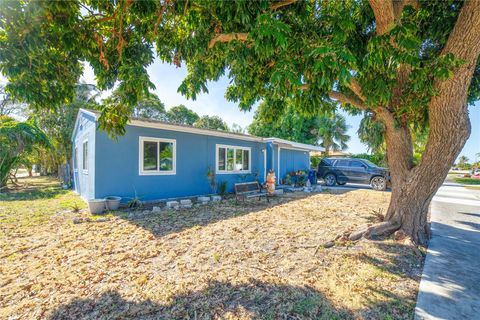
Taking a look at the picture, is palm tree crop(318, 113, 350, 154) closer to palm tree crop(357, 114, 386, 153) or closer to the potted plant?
palm tree crop(357, 114, 386, 153)

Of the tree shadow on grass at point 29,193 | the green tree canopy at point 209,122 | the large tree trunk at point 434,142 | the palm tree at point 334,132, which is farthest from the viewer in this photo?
the green tree canopy at point 209,122

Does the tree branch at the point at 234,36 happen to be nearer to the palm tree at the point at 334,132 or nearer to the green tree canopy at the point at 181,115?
the palm tree at the point at 334,132

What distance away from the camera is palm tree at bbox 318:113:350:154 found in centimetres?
2319

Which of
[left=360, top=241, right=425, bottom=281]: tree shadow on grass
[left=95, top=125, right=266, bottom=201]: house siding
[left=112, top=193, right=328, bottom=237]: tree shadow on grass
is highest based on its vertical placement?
[left=95, top=125, right=266, bottom=201]: house siding

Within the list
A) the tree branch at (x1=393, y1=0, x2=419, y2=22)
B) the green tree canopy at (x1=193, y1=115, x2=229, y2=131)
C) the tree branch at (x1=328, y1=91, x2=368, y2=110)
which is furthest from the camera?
the green tree canopy at (x1=193, y1=115, x2=229, y2=131)

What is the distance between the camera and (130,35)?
4.32 m

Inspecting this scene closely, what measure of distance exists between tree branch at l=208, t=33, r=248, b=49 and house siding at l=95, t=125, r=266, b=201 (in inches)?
202

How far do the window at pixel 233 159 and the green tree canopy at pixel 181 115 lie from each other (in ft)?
70.9

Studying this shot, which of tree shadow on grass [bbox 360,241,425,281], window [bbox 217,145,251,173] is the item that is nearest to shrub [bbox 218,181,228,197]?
window [bbox 217,145,251,173]

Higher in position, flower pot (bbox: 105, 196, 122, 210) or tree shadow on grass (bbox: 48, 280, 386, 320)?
flower pot (bbox: 105, 196, 122, 210)

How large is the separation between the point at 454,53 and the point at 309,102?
7.66 ft

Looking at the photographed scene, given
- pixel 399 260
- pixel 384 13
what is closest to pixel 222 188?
pixel 399 260

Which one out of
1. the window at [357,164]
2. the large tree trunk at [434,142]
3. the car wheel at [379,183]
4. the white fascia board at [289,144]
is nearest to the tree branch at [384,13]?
the large tree trunk at [434,142]

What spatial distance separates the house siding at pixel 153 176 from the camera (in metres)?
7.53
